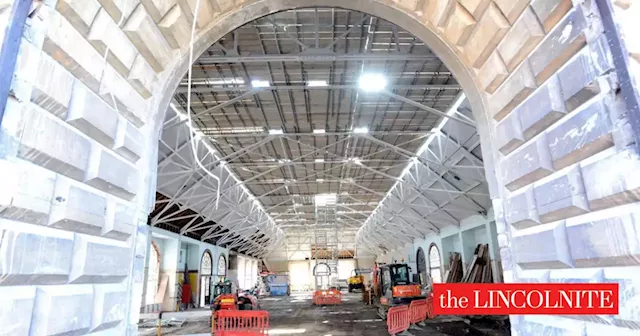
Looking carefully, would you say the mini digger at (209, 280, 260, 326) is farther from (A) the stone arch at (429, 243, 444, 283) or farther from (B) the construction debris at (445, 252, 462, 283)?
(A) the stone arch at (429, 243, 444, 283)

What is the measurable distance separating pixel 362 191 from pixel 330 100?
15.6m

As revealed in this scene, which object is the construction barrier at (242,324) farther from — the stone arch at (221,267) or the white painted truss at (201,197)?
the stone arch at (221,267)

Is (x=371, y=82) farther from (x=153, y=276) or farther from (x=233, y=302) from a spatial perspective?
(x=153, y=276)

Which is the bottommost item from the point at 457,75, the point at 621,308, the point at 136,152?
the point at 621,308

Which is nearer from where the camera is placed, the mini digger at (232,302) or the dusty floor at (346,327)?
the dusty floor at (346,327)

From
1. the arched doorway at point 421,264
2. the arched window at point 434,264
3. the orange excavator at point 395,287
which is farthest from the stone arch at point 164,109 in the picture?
the arched doorway at point 421,264

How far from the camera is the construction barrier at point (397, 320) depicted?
43.5 feet

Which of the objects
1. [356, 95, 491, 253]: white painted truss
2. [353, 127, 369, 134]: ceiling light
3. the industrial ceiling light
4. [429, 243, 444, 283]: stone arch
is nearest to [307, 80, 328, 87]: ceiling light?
[353, 127, 369, 134]: ceiling light

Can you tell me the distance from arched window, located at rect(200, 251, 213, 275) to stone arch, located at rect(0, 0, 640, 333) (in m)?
29.0

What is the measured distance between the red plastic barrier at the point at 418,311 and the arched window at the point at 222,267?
23021 millimetres

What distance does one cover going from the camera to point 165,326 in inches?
709

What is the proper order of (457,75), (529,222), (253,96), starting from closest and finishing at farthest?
(529,222) < (457,75) < (253,96)

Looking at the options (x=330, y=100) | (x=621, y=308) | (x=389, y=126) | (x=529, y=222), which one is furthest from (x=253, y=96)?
(x=621, y=308)

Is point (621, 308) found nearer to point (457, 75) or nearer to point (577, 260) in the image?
point (577, 260)
